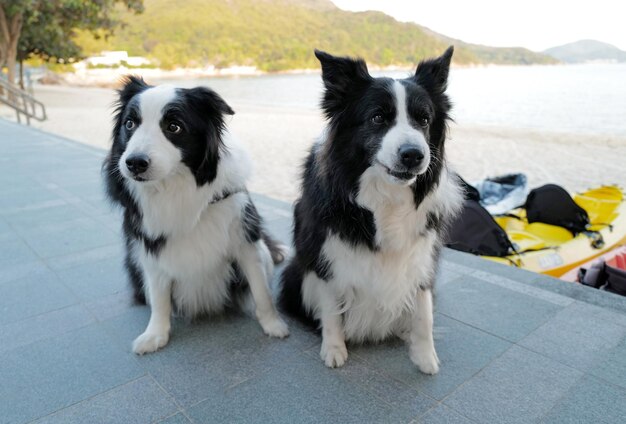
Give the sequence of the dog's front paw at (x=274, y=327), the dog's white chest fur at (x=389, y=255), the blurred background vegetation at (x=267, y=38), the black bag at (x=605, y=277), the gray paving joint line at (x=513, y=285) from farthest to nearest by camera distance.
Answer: the blurred background vegetation at (x=267, y=38) → the black bag at (x=605, y=277) → the gray paving joint line at (x=513, y=285) → the dog's front paw at (x=274, y=327) → the dog's white chest fur at (x=389, y=255)

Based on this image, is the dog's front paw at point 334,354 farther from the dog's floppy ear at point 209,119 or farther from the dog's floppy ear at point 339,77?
the dog's floppy ear at point 339,77

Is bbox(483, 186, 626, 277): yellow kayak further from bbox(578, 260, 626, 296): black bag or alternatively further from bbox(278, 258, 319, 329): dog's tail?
bbox(278, 258, 319, 329): dog's tail

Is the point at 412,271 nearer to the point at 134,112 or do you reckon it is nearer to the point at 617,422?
the point at 617,422

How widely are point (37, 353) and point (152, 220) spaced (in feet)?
3.12

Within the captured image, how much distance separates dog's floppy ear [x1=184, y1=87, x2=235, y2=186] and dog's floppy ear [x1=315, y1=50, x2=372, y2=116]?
0.53m

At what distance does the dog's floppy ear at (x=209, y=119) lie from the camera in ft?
6.89

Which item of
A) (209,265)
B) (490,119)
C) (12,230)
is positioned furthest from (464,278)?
(490,119)

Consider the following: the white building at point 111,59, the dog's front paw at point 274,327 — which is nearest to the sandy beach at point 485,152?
the dog's front paw at point 274,327

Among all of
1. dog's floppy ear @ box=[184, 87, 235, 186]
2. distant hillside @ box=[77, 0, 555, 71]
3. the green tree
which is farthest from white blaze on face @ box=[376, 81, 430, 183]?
distant hillside @ box=[77, 0, 555, 71]

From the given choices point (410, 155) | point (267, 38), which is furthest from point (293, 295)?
point (267, 38)

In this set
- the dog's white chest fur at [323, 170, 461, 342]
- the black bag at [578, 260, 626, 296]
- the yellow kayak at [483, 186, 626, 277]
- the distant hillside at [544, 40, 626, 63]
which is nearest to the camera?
the dog's white chest fur at [323, 170, 461, 342]

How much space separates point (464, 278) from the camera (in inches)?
118

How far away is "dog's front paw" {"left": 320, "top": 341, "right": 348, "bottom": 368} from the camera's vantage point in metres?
2.13

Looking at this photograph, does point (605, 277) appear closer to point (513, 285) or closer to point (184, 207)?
point (513, 285)
